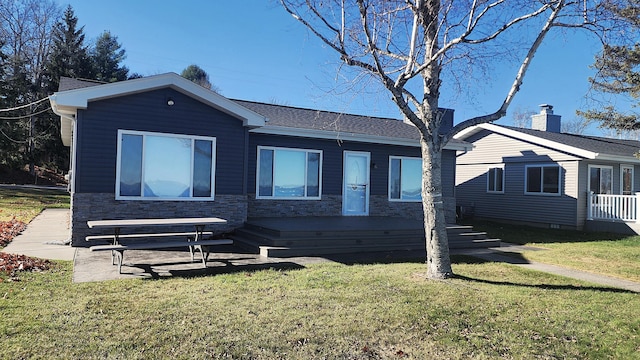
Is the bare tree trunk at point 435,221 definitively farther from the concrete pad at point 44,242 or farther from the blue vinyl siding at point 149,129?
the concrete pad at point 44,242

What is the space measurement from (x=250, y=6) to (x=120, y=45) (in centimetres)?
3588

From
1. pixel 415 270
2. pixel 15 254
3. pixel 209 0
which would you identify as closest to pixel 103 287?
pixel 15 254

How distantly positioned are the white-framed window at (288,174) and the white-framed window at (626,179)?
13.2 metres

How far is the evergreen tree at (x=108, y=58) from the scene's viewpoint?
36.0 m

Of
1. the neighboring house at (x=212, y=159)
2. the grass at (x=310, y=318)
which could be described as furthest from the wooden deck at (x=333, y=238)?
the grass at (x=310, y=318)

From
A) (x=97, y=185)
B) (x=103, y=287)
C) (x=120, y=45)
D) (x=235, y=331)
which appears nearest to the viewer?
(x=235, y=331)

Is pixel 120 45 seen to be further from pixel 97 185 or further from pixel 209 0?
pixel 97 185

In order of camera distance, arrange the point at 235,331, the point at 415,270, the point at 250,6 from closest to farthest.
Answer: the point at 235,331 < the point at 415,270 < the point at 250,6

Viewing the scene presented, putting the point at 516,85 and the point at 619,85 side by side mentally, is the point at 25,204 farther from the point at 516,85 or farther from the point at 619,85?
the point at 619,85

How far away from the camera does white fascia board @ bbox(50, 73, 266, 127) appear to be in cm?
842

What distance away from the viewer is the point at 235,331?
13.7ft

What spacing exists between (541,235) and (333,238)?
29.4ft

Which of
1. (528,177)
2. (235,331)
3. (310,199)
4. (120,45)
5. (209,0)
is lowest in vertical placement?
(235,331)

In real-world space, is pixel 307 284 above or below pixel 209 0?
below
